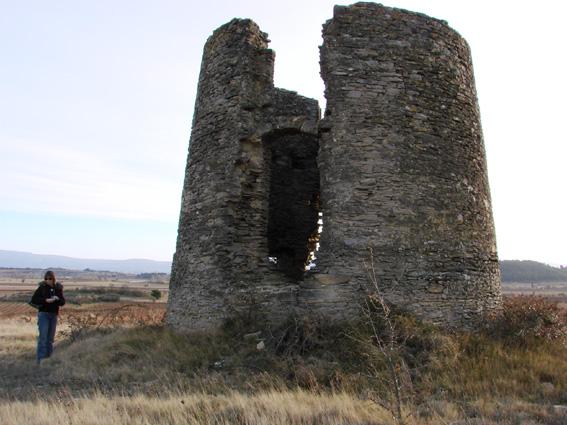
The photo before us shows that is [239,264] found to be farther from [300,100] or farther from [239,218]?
[300,100]

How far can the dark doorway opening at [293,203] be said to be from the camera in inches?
465

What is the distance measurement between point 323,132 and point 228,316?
3.47 meters

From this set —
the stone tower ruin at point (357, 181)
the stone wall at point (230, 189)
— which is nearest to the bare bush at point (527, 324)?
the stone tower ruin at point (357, 181)

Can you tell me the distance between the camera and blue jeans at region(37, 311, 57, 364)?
9.43m

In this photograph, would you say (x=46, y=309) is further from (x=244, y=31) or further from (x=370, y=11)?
(x=370, y=11)

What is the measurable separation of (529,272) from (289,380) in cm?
13424

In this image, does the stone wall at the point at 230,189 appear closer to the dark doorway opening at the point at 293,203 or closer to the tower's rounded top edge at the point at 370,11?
the tower's rounded top edge at the point at 370,11

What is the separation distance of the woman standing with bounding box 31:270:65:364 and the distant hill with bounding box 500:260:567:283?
119855 millimetres

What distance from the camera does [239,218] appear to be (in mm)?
9258

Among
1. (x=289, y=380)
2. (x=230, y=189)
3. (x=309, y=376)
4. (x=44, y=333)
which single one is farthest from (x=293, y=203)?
(x=309, y=376)

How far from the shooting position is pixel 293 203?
11992 millimetres

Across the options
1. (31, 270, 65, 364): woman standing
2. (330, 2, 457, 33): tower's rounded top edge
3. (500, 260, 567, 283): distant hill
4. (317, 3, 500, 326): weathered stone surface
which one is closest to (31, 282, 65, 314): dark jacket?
(31, 270, 65, 364): woman standing

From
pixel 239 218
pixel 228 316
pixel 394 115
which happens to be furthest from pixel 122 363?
pixel 394 115

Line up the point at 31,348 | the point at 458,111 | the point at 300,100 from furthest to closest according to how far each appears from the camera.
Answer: the point at 31,348 < the point at 300,100 < the point at 458,111
